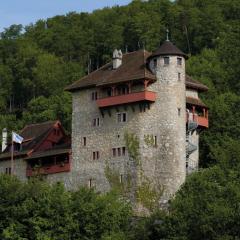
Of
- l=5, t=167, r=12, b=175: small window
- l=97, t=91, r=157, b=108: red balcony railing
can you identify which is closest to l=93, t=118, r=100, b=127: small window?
l=97, t=91, r=157, b=108: red balcony railing

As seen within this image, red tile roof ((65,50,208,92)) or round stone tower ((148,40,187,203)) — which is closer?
round stone tower ((148,40,187,203))

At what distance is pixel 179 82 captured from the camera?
243 feet

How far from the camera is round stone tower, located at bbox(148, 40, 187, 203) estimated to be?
72.3m

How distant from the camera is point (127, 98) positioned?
74.4 meters

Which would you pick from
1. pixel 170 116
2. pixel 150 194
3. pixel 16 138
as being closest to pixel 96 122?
pixel 170 116

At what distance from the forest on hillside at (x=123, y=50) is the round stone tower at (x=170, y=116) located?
815 centimetres

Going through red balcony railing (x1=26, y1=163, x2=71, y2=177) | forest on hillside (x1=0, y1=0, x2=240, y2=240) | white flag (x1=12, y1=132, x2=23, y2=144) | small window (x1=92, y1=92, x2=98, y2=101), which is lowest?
red balcony railing (x1=26, y1=163, x2=71, y2=177)

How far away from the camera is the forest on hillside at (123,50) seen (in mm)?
93312

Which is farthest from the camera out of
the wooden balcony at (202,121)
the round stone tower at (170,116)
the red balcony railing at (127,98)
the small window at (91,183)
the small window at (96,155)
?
the wooden balcony at (202,121)

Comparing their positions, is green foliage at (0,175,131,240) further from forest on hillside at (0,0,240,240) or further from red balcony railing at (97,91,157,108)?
forest on hillside at (0,0,240,240)

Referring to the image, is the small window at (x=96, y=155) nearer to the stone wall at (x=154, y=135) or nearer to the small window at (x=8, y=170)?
the stone wall at (x=154, y=135)

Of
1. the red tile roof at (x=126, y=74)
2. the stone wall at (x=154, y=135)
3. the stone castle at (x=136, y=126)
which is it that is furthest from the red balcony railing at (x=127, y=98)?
the red tile roof at (x=126, y=74)

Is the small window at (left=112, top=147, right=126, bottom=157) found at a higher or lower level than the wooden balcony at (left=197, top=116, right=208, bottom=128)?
lower

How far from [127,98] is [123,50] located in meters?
56.6
